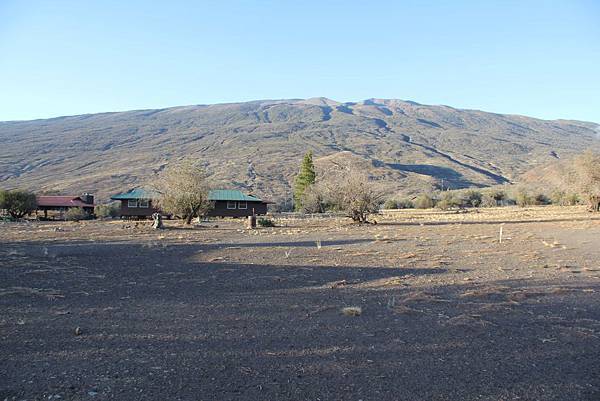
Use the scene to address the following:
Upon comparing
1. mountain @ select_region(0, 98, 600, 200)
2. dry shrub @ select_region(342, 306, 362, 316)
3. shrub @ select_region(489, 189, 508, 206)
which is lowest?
dry shrub @ select_region(342, 306, 362, 316)

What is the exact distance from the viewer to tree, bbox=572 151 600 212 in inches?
1572

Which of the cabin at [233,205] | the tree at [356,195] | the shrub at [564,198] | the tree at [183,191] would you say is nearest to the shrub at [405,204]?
the shrub at [564,198]

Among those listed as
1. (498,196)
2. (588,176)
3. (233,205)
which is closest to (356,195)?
(588,176)

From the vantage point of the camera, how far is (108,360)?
5102 millimetres

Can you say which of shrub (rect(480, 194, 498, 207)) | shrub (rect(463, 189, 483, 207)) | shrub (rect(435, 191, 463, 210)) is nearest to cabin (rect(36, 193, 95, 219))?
shrub (rect(435, 191, 463, 210))

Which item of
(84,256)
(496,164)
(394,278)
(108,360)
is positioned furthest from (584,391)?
(496,164)

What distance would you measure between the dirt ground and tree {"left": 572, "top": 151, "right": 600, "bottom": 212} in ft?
108

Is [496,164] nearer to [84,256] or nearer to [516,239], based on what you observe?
[516,239]

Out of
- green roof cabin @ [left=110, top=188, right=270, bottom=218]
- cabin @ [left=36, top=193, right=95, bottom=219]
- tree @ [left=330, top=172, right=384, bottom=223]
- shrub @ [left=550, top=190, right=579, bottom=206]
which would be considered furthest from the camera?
shrub @ [left=550, top=190, right=579, bottom=206]

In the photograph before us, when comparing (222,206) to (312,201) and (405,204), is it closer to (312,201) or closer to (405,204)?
(312,201)

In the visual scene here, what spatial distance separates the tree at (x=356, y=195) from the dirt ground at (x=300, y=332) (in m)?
22.2

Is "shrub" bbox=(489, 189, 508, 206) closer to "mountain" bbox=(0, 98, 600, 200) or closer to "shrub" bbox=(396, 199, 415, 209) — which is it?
"shrub" bbox=(396, 199, 415, 209)

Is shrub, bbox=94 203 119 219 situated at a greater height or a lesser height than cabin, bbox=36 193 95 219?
lesser

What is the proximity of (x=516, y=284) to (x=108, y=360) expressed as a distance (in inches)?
349
